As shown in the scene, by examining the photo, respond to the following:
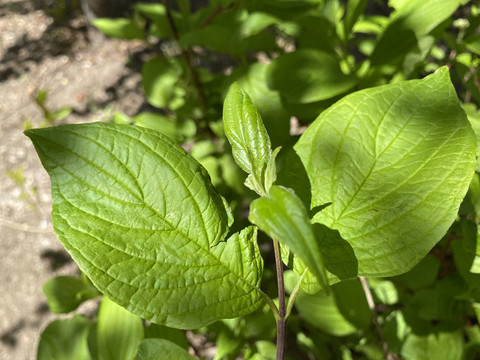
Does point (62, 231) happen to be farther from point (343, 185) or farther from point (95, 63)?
point (95, 63)

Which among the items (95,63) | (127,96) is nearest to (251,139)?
(127,96)

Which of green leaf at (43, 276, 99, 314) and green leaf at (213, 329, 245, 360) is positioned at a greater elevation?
green leaf at (213, 329, 245, 360)

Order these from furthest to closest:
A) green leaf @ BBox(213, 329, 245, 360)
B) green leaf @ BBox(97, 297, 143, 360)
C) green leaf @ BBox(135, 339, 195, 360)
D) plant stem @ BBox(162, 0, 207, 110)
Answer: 1. plant stem @ BBox(162, 0, 207, 110)
2. green leaf @ BBox(213, 329, 245, 360)
3. green leaf @ BBox(97, 297, 143, 360)
4. green leaf @ BBox(135, 339, 195, 360)

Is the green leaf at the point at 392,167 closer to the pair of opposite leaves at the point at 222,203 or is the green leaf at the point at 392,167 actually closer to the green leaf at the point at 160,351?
the pair of opposite leaves at the point at 222,203

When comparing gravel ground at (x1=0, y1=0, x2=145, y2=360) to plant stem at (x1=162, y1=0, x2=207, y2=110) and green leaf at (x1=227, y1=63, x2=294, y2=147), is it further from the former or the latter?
green leaf at (x1=227, y1=63, x2=294, y2=147)

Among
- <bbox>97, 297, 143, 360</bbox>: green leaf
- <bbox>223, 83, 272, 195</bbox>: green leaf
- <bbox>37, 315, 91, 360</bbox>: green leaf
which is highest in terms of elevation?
<bbox>223, 83, 272, 195</bbox>: green leaf

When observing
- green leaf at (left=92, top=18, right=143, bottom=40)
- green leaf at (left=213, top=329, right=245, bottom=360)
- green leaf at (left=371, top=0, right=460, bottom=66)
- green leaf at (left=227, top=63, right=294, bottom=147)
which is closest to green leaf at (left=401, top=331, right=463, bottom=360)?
green leaf at (left=213, top=329, right=245, bottom=360)

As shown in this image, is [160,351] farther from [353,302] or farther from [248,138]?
[353,302]
